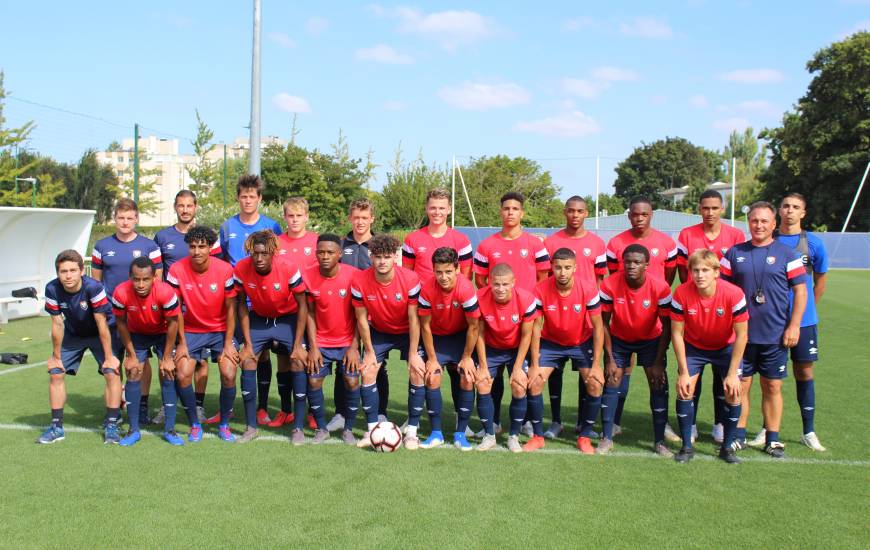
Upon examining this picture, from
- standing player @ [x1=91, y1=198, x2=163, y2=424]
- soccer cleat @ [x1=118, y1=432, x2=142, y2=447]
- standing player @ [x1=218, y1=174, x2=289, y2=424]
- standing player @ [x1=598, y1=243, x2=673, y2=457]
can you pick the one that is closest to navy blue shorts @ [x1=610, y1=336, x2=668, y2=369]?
standing player @ [x1=598, y1=243, x2=673, y2=457]

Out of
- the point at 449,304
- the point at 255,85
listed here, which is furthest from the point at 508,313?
the point at 255,85

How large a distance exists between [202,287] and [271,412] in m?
1.44

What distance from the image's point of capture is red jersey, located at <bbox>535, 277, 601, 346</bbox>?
508 centimetres

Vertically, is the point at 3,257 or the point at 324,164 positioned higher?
the point at 324,164

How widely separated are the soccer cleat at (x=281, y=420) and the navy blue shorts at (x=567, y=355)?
215 centimetres

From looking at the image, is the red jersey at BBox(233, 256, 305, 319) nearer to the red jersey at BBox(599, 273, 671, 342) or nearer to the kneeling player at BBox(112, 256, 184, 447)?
the kneeling player at BBox(112, 256, 184, 447)

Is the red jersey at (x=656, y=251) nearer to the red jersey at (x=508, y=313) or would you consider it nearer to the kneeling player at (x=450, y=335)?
the red jersey at (x=508, y=313)

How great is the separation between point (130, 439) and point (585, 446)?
326cm

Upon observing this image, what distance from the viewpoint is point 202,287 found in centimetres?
538

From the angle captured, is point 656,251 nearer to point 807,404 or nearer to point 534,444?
point 807,404

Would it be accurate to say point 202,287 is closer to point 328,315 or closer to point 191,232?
point 191,232

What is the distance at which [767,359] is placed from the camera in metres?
4.96

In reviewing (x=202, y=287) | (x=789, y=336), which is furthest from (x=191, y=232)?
(x=789, y=336)

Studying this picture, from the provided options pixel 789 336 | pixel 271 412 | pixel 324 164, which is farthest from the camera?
pixel 324 164
